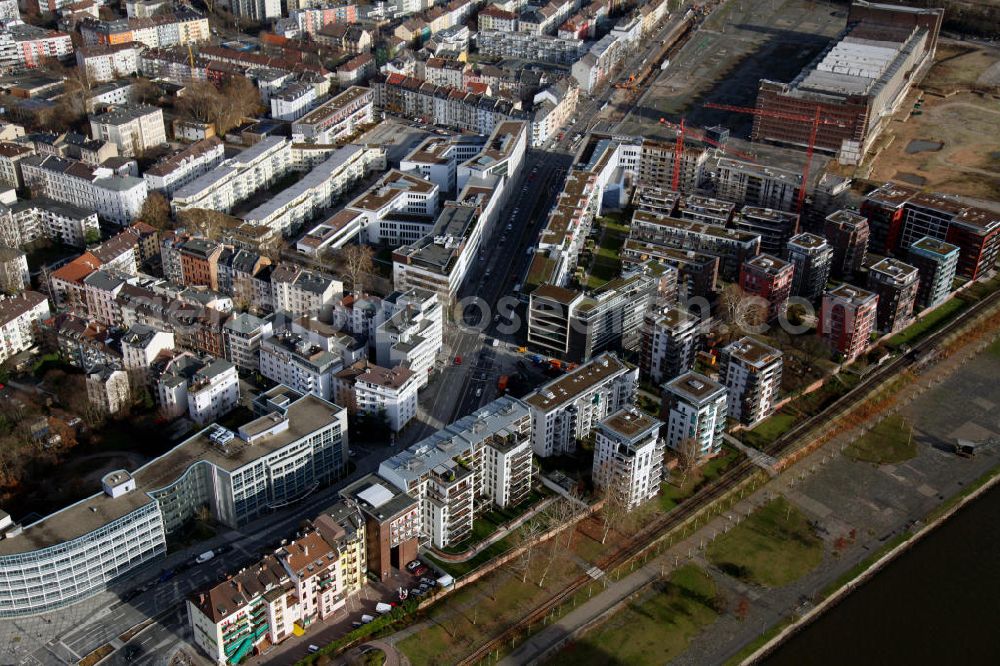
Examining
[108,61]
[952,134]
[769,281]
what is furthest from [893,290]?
[108,61]

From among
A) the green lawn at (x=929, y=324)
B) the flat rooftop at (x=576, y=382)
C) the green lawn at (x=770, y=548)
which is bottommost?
the green lawn at (x=770, y=548)

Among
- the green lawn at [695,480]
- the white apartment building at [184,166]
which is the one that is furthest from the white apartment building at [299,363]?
the white apartment building at [184,166]

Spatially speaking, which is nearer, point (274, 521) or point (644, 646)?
point (644, 646)

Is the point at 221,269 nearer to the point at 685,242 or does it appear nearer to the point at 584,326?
the point at 584,326

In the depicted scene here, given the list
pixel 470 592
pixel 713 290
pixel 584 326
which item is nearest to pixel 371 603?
pixel 470 592

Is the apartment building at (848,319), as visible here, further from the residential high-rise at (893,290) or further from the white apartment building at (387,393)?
the white apartment building at (387,393)

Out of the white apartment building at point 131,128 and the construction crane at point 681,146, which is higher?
the white apartment building at point 131,128
